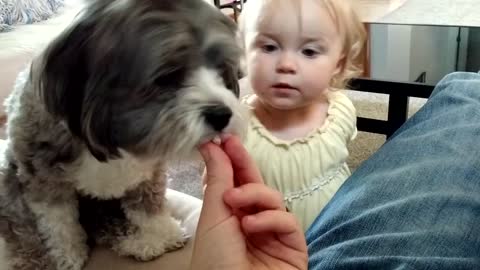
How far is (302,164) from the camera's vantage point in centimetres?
129

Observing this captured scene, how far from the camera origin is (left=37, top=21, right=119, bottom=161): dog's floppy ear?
0.79 meters

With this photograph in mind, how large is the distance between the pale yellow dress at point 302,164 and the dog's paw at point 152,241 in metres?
0.27

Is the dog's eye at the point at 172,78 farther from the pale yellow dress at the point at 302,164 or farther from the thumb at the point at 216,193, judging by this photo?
the pale yellow dress at the point at 302,164

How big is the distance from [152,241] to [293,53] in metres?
0.50

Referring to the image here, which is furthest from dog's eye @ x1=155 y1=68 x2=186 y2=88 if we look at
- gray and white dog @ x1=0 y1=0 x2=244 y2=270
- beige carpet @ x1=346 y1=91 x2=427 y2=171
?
beige carpet @ x1=346 y1=91 x2=427 y2=171

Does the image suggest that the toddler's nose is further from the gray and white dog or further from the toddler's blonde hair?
the gray and white dog

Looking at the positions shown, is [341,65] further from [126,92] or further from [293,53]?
[126,92]

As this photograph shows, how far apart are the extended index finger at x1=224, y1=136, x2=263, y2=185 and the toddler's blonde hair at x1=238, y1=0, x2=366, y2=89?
18.6 inches

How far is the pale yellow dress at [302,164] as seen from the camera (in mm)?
1289

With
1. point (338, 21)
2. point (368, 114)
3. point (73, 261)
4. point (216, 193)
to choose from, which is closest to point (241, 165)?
point (216, 193)

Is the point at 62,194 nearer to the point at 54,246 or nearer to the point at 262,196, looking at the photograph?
the point at 54,246

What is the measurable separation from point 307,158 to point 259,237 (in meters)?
0.61

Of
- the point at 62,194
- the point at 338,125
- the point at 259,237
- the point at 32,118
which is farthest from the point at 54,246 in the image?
the point at 338,125

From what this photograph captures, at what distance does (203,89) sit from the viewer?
0.79 m
